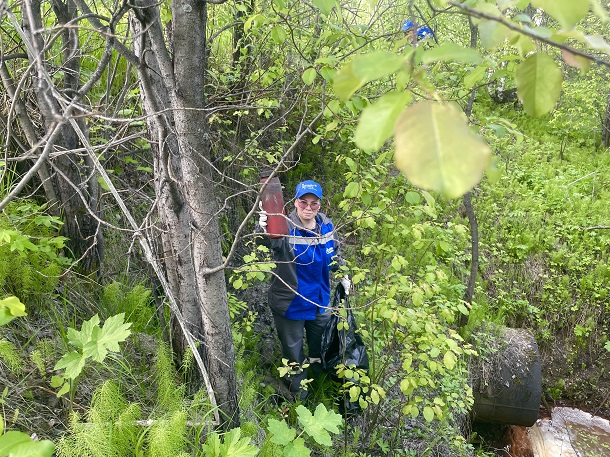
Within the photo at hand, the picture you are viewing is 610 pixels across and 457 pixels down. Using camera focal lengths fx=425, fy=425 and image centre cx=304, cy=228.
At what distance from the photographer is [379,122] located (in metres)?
0.52

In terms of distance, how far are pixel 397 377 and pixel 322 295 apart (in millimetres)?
1026

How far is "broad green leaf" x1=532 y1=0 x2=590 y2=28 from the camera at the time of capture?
1.73ft

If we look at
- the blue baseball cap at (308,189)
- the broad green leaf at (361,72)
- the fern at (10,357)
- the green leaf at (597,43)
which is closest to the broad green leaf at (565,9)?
the green leaf at (597,43)

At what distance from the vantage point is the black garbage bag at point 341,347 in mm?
3715

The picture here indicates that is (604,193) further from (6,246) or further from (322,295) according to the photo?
(6,246)

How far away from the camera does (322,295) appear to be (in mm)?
3922

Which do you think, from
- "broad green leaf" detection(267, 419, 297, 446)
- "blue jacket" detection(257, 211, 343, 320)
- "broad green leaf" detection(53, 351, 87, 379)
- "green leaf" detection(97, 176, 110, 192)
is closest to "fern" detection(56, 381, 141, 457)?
"broad green leaf" detection(53, 351, 87, 379)

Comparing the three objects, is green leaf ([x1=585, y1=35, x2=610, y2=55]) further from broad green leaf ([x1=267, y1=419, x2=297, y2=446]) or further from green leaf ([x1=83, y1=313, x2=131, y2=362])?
broad green leaf ([x1=267, y1=419, x2=297, y2=446])

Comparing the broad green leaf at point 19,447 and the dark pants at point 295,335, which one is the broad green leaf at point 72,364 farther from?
the dark pants at point 295,335

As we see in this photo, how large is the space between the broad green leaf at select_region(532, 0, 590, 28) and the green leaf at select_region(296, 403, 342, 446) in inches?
75.6

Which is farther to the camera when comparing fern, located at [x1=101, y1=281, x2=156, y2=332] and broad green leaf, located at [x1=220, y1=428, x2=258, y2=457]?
fern, located at [x1=101, y1=281, x2=156, y2=332]

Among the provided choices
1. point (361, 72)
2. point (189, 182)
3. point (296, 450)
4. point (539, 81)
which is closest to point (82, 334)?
point (189, 182)

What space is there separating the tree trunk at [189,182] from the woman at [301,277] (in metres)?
1.33

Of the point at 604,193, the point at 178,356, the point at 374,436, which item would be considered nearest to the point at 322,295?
the point at 374,436
